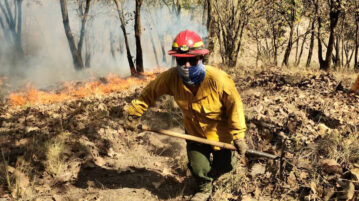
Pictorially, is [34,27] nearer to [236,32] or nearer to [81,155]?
[236,32]

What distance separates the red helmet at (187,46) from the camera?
2465 mm

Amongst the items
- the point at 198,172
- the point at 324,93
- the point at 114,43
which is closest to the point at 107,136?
the point at 198,172

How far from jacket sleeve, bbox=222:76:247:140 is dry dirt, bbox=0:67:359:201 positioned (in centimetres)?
55

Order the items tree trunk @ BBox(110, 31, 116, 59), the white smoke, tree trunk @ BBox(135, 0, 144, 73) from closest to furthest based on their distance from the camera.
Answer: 1. tree trunk @ BBox(135, 0, 144, 73)
2. the white smoke
3. tree trunk @ BBox(110, 31, 116, 59)

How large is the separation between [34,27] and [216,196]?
2605cm

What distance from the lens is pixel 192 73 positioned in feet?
8.27

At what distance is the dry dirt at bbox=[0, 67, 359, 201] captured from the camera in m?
3.07

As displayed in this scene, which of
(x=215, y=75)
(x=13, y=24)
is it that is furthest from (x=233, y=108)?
(x=13, y=24)

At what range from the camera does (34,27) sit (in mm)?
24188

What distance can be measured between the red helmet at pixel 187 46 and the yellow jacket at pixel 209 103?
0.24m

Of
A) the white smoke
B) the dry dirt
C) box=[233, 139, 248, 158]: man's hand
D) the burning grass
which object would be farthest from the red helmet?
the white smoke

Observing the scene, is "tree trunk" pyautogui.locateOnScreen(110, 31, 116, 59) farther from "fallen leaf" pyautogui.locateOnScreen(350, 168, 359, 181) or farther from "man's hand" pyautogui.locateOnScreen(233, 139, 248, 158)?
"fallen leaf" pyautogui.locateOnScreen(350, 168, 359, 181)

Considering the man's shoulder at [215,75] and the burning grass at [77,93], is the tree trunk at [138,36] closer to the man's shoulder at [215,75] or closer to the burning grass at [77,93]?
the burning grass at [77,93]

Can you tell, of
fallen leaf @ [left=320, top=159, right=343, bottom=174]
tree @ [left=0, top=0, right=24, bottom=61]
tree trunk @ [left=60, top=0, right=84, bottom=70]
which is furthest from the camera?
tree @ [left=0, top=0, right=24, bottom=61]
